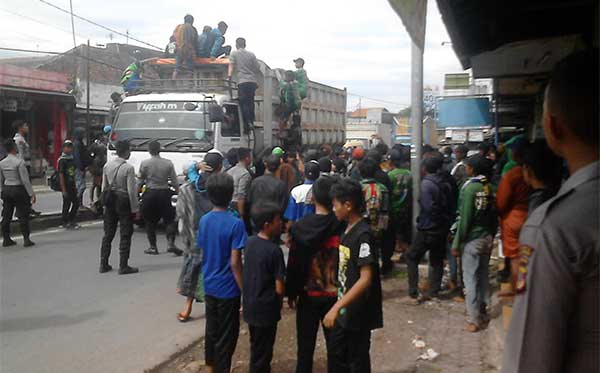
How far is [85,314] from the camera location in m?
5.34

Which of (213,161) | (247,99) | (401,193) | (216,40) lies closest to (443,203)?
(401,193)

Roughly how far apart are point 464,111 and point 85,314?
6669 millimetres

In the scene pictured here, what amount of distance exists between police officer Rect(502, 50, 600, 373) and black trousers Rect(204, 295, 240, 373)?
99.4 inches

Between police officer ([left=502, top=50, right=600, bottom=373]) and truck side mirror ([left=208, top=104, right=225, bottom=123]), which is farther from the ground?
truck side mirror ([left=208, top=104, right=225, bottom=123])

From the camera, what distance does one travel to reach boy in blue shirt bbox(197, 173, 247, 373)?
359 centimetres

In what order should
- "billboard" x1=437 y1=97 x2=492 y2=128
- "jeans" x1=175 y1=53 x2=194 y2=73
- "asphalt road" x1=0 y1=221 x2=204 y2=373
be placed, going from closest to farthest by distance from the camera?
"asphalt road" x1=0 y1=221 x2=204 y2=373, "billboard" x1=437 y1=97 x2=492 y2=128, "jeans" x1=175 y1=53 x2=194 y2=73

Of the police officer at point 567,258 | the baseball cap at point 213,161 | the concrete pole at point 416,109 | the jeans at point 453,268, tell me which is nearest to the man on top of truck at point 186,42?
the concrete pole at point 416,109

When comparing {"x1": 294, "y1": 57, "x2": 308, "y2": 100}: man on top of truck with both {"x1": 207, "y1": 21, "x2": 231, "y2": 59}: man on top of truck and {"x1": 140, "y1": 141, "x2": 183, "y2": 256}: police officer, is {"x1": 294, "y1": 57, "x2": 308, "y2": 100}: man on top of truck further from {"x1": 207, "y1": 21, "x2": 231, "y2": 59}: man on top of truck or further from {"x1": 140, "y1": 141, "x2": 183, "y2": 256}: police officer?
{"x1": 140, "y1": 141, "x2": 183, "y2": 256}: police officer

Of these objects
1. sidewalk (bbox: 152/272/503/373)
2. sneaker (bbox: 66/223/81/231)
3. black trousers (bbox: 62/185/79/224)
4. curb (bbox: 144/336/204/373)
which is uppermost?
black trousers (bbox: 62/185/79/224)

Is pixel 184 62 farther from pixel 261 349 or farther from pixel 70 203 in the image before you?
pixel 261 349

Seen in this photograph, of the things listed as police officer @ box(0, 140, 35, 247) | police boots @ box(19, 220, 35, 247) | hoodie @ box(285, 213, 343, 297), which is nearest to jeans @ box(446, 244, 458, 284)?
hoodie @ box(285, 213, 343, 297)

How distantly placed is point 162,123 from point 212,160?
448 cm

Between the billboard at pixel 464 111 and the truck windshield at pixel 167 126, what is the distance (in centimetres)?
406

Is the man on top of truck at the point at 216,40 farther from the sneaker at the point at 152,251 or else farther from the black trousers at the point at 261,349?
the black trousers at the point at 261,349
